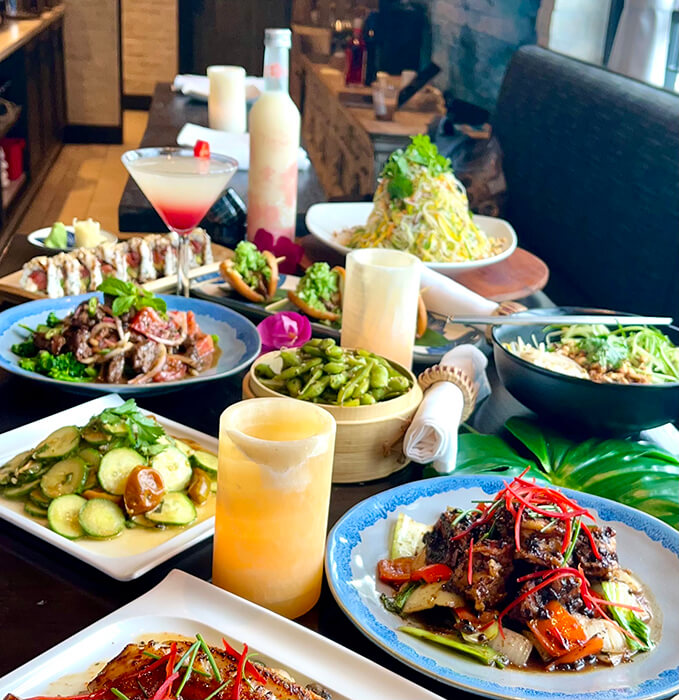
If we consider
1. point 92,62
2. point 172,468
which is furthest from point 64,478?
point 92,62

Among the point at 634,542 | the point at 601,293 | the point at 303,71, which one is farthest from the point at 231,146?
the point at 303,71

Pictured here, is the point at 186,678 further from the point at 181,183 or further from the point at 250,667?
the point at 181,183

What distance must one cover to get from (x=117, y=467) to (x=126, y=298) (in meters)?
0.50

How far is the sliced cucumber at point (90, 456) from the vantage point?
1082mm

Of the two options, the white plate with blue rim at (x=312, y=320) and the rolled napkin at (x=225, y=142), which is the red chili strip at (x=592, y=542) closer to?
the white plate with blue rim at (x=312, y=320)

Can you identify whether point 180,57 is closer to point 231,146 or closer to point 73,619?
point 231,146

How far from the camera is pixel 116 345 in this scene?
57.4 inches

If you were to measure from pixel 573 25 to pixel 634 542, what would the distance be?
452 centimetres

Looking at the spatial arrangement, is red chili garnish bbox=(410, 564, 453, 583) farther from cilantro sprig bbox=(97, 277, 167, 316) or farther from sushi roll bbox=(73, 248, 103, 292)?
sushi roll bbox=(73, 248, 103, 292)

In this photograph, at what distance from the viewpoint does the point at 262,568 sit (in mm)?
914

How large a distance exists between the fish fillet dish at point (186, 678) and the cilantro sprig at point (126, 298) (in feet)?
2.80

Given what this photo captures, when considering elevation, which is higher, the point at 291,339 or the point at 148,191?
the point at 148,191

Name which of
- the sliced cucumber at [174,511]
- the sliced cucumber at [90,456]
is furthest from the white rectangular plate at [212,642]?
the sliced cucumber at [90,456]

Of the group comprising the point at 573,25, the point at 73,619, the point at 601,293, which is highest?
the point at 573,25
